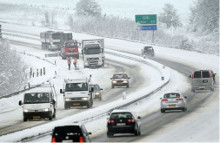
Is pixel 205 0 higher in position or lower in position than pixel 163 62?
higher

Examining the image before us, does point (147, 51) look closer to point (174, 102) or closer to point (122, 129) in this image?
point (174, 102)

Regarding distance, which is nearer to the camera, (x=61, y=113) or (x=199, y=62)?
(x=61, y=113)

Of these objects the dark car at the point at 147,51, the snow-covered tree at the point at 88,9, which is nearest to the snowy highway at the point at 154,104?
the dark car at the point at 147,51

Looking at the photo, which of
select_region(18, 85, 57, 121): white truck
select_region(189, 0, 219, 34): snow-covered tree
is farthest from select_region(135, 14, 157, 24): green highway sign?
select_region(18, 85, 57, 121): white truck

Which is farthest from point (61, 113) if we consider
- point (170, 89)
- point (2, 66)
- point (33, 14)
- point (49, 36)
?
point (33, 14)

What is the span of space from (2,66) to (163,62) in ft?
79.7

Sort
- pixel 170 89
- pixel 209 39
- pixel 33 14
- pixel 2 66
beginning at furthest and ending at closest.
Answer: pixel 33 14, pixel 209 39, pixel 2 66, pixel 170 89

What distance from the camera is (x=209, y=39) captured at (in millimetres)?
141000

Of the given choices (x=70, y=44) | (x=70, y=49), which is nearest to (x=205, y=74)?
(x=70, y=44)

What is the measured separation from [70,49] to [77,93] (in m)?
44.6

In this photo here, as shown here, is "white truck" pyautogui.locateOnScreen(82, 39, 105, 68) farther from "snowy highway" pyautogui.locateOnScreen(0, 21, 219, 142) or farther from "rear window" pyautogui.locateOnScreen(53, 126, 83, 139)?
"rear window" pyautogui.locateOnScreen(53, 126, 83, 139)

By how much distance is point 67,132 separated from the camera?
787 inches

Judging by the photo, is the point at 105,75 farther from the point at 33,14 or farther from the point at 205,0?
the point at 33,14

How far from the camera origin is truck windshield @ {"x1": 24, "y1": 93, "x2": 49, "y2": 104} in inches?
1367
